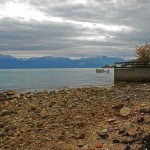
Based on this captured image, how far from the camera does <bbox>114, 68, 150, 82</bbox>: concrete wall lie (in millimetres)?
49625

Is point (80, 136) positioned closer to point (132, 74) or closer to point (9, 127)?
point (9, 127)

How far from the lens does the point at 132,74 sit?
51.2m

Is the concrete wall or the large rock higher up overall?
the concrete wall

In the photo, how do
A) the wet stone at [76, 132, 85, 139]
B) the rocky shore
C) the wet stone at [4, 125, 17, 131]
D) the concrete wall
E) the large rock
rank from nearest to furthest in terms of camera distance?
the rocky shore < the wet stone at [76, 132, 85, 139] < the wet stone at [4, 125, 17, 131] < the large rock < the concrete wall

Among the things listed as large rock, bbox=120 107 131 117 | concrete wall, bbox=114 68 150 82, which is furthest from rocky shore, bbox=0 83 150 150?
concrete wall, bbox=114 68 150 82

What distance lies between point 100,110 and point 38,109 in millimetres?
3915

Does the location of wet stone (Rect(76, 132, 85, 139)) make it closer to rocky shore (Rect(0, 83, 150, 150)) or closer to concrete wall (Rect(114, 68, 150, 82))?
rocky shore (Rect(0, 83, 150, 150))

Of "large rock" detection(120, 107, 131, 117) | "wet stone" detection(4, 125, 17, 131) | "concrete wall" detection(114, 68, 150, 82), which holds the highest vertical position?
"concrete wall" detection(114, 68, 150, 82)

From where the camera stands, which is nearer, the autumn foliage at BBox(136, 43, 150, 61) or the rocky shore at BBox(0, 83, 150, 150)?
the rocky shore at BBox(0, 83, 150, 150)

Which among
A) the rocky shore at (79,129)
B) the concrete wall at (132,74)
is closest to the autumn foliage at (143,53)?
the concrete wall at (132,74)

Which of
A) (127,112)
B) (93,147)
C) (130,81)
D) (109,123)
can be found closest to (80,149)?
(93,147)

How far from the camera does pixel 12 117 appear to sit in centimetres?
1812

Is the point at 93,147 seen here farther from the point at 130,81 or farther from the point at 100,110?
the point at 130,81

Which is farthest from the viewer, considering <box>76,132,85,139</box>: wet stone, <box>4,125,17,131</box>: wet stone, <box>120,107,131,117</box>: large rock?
<box>120,107,131,117</box>: large rock
